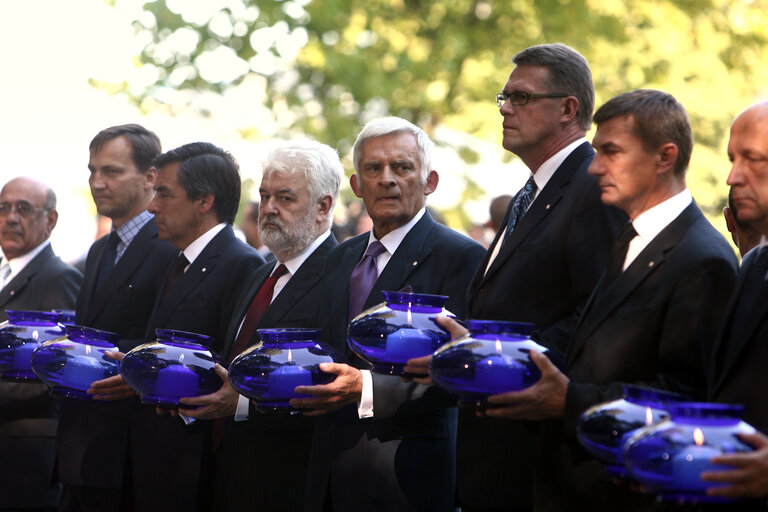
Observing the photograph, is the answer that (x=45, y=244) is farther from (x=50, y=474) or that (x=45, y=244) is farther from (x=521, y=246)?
(x=521, y=246)

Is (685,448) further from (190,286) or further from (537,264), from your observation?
(190,286)

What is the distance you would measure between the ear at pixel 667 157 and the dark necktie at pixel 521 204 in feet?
2.77

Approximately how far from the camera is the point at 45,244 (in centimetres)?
761

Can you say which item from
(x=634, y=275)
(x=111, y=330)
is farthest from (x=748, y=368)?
(x=111, y=330)

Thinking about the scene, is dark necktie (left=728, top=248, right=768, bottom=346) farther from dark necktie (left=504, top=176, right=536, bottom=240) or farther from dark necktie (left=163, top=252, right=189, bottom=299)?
dark necktie (left=163, top=252, right=189, bottom=299)

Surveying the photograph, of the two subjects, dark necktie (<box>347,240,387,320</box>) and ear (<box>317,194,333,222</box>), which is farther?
ear (<box>317,194,333,222</box>)

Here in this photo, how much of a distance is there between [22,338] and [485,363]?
315cm

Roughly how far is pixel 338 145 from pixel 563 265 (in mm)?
10620

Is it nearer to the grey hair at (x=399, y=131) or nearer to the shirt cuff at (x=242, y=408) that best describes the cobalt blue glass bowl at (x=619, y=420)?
the grey hair at (x=399, y=131)

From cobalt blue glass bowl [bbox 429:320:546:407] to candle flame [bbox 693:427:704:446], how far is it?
72 centimetres

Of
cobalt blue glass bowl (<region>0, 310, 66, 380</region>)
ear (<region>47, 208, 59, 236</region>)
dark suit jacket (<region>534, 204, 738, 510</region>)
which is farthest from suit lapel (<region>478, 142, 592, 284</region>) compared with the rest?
ear (<region>47, 208, 59, 236</region>)

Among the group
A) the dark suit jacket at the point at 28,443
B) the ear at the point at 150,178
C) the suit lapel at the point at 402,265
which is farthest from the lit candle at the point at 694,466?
the dark suit jacket at the point at 28,443

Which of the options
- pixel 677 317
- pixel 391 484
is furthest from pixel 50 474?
pixel 677 317

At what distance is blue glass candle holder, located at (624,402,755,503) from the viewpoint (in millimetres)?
2756
